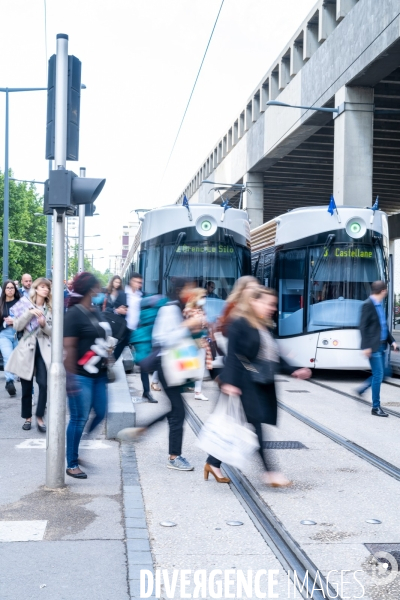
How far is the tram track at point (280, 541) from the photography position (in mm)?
4301

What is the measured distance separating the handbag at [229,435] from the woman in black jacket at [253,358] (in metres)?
0.10

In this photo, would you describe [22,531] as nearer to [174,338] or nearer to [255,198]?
[174,338]

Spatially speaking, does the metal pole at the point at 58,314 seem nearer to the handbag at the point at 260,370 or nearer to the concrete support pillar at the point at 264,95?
the handbag at the point at 260,370

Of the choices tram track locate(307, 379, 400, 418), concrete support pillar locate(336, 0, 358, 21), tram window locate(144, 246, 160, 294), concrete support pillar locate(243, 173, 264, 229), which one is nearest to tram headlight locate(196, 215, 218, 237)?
tram window locate(144, 246, 160, 294)

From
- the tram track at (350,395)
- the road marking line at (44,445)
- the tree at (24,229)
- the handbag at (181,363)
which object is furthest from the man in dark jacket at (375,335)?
the tree at (24,229)

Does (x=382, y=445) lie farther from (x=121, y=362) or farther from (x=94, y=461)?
(x=121, y=362)

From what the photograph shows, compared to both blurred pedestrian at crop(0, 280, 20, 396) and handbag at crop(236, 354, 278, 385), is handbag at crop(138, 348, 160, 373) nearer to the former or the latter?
handbag at crop(236, 354, 278, 385)

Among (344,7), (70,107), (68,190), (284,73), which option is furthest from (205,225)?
(284,73)

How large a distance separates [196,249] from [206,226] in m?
0.49

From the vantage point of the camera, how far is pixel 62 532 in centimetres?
516

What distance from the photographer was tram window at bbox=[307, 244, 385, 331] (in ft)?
48.1

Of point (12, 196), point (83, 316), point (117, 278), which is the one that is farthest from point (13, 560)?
point (12, 196)

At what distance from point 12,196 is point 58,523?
5722 centimetres

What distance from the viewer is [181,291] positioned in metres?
7.11
